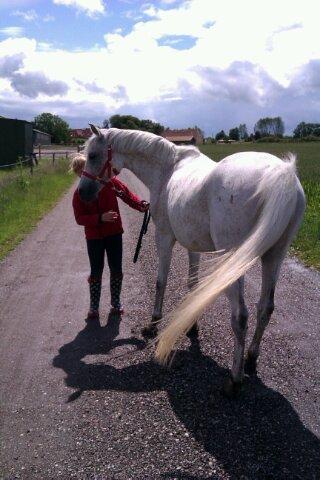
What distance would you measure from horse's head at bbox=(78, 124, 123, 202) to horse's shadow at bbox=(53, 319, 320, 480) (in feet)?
5.02

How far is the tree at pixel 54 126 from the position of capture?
309 ft

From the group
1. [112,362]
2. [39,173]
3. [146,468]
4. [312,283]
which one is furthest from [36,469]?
[39,173]

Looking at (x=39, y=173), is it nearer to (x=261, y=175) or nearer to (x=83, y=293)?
(x=83, y=293)

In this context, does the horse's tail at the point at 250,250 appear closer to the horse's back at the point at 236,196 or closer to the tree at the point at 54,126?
the horse's back at the point at 236,196

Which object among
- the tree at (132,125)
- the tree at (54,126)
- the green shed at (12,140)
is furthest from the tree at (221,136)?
the tree at (132,125)

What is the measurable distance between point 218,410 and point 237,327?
0.62 m

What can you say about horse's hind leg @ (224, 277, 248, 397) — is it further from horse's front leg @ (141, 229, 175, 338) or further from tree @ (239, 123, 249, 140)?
tree @ (239, 123, 249, 140)

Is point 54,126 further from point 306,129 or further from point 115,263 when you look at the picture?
point 115,263

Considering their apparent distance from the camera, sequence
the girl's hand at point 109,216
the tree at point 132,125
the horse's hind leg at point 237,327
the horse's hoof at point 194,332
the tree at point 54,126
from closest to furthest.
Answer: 1. the horse's hind leg at point 237,327
2. the horse's hoof at point 194,332
3. the girl's hand at point 109,216
4. the tree at point 132,125
5. the tree at point 54,126

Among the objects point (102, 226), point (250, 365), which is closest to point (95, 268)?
point (102, 226)

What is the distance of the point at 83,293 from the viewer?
6.01 meters

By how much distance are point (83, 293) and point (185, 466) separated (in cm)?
350

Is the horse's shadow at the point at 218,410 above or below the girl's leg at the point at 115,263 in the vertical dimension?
below

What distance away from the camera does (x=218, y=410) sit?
3371 mm
